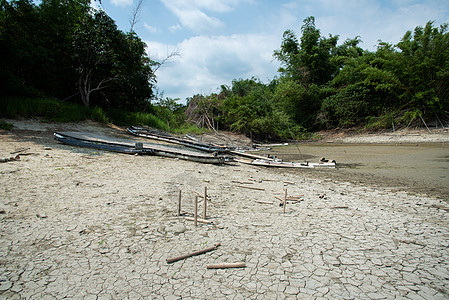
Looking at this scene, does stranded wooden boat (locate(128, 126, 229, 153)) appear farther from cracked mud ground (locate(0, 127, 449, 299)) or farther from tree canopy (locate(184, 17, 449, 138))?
tree canopy (locate(184, 17, 449, 138))

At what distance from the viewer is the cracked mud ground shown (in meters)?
2.33

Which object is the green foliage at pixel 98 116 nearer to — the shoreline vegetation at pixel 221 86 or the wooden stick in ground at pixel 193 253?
the shoreline vegetation at pixel 221 86

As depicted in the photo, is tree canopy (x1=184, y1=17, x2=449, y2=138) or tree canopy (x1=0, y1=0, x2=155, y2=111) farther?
tree canopy (x1=184, y1=17, x2=449, y2=138)

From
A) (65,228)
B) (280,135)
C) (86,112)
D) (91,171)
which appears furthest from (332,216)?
(280,135)

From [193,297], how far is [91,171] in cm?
477

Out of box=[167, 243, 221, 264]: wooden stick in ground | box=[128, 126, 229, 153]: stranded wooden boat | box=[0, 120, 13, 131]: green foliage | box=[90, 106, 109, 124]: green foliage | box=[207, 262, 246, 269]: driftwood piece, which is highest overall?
box=[90, 106, 109, 124]: green foliage

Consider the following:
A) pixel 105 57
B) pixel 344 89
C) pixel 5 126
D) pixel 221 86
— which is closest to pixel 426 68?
pixel 344 89

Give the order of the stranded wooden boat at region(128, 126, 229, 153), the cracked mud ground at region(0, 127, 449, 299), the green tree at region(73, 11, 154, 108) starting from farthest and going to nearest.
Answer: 1. the green tree at region(73, 11, 154, 108)
2. the stranded wooden boat at region(128, 126, 229, 153)
3. the cracked mud ground at region(0, 127, 449, 299)

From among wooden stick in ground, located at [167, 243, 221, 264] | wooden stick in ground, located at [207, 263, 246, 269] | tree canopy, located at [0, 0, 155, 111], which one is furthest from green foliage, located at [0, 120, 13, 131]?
wooden stick in ground, located at [207, 263, 246, 269]

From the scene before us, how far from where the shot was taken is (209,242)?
10.2 feet

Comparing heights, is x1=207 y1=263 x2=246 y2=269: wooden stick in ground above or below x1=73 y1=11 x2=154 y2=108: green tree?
below

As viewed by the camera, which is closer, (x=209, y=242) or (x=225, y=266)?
(x=225, y=266)

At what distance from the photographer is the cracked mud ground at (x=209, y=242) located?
7.65 ft

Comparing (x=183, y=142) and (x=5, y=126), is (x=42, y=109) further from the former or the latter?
(x=183, y=142)
